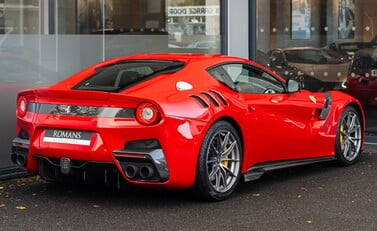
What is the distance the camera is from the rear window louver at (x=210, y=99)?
5625 mm

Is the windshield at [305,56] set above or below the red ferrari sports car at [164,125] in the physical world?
above

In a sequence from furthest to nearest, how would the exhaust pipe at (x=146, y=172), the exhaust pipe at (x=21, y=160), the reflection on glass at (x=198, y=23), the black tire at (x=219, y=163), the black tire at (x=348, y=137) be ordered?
1. the reflection on glass at (x=198, y=23)
2. the black tire at (x=348, y=137)
3. the exhaust pipe at (x=21, y=160)
4. the black tire at (x=219, y=163)
5. the exhaust pipe at (x=146, y=172)

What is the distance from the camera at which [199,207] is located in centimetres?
566

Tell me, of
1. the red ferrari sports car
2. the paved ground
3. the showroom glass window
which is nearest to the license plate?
the red ferrari sports car

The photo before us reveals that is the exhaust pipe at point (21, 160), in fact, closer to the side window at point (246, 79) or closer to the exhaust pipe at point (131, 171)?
the exhaust pipe at point (131, 171)

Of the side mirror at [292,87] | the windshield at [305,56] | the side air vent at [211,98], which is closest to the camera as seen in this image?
the side air vent at [211,98]

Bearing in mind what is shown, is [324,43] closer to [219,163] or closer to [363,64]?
[363,64]

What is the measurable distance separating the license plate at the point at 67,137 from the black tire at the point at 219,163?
1.00m

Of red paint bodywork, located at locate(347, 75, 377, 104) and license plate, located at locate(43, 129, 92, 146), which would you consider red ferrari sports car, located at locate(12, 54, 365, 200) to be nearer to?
license plate, located at locate(43, 129, 92, 146)

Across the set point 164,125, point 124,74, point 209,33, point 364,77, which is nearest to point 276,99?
point 124,74

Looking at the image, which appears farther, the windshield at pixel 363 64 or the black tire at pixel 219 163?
the windshield at pixel 363 64

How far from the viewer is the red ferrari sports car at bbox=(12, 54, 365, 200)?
5305 mm

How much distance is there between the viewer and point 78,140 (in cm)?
544

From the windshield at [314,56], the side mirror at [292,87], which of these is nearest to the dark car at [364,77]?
the windshield at [314,56]
